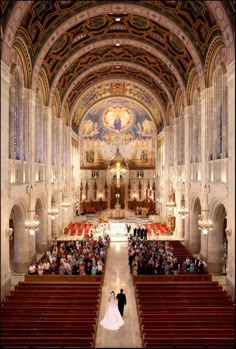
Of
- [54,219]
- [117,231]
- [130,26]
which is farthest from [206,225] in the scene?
[117,231]

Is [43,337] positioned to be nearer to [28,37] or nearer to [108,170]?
[28,37]

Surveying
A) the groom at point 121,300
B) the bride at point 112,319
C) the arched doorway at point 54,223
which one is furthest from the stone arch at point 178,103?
the bride at point 112,319

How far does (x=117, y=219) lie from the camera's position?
42.2 meters

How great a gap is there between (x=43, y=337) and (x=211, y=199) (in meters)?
12.6

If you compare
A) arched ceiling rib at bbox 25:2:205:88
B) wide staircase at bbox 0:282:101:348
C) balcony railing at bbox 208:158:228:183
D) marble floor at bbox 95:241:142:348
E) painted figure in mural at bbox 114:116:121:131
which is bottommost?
marble floor at bbox 95:241:142:348

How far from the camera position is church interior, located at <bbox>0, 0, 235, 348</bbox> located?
509 inches

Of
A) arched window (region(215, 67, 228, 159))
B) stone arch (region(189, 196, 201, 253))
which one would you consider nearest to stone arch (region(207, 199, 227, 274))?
arched window (region(215, 67, 228, 159))

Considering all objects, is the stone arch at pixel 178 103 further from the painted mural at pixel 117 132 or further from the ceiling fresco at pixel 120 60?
the painted mural at pixel 117 132

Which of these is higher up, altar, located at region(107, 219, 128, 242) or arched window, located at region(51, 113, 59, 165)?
arched window, located at region(51, 113, 59, 165)

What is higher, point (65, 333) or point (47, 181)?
point (47, 181)

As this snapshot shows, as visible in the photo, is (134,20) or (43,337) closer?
(43,337)

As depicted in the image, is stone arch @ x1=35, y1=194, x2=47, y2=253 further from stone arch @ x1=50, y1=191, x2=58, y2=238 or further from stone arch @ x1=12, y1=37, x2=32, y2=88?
stone arch @ x1=12, y1=37, x2=32, y2=88

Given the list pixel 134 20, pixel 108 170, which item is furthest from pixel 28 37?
pixel 108 170

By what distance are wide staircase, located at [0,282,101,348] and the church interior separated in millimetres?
45
